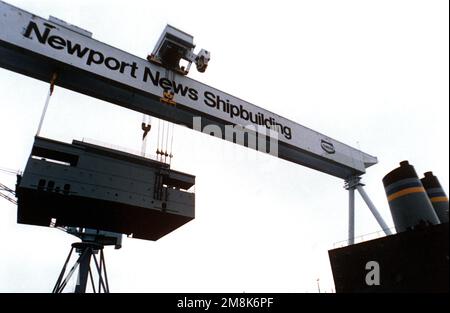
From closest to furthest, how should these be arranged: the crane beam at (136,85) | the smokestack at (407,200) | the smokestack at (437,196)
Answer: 1. the smokestack at (407,200)
2. the smokestack at (437,196)
3. the crane beam at (136,85)

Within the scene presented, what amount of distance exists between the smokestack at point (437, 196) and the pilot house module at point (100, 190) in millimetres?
7383

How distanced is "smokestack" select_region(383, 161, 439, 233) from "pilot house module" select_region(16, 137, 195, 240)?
7.17m

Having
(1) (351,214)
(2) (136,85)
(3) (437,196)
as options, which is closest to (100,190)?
(2) (136,85)

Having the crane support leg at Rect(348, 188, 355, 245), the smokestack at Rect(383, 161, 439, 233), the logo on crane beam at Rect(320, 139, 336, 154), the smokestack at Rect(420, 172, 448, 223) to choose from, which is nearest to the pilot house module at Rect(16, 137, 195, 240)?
the logo on crane beam at Rect(320, 139, 336, 154)

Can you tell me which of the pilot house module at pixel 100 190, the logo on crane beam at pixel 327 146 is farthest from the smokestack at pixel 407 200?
the logo on crane beam at pixel 327 146

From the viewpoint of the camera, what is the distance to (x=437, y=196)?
Answer: 17.9 feet

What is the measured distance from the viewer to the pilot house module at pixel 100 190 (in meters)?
9.16

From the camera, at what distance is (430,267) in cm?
381

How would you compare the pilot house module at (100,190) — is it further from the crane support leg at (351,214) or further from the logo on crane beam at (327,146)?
the crane support leg at (351,214)

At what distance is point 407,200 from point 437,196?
107cm

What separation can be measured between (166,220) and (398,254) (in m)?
8.24

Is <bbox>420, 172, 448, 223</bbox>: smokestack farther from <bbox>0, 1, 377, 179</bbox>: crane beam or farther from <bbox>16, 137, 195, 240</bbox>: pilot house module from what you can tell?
<bbox>0, 1, 377, 179</bbox>: crane beam

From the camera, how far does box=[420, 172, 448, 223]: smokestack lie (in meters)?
5.36
